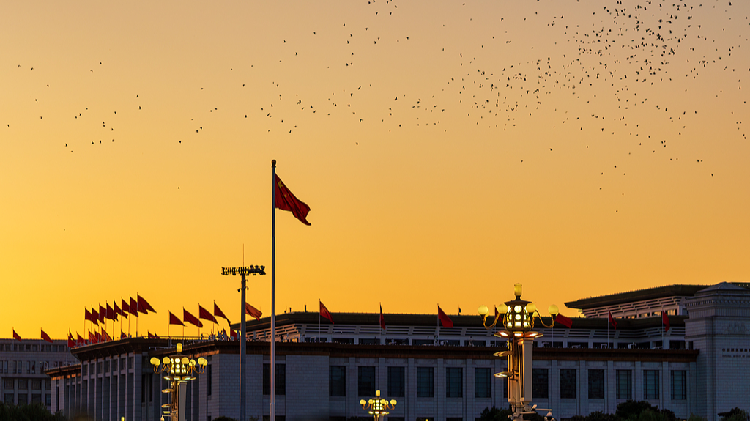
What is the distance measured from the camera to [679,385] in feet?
414

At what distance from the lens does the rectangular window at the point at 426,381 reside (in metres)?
122

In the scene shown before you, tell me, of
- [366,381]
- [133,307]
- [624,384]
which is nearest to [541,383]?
[624,384]

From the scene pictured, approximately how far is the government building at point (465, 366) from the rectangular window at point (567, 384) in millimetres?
106

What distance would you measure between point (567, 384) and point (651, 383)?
9588 millimetres

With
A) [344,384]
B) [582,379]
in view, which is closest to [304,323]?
[344,384]

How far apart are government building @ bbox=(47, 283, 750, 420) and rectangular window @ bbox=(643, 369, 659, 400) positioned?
11 centimetres

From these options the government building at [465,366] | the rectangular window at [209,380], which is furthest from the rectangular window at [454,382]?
the rectangular window at [209,380]

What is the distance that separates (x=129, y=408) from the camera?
138875 millimetres

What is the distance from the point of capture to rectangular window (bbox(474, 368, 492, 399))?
4825 inches

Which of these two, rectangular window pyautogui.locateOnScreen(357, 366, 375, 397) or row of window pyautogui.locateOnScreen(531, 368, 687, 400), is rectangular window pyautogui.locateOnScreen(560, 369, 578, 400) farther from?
rectangular window pyautogui.locateOnScreen(357, 366, 375, 397)

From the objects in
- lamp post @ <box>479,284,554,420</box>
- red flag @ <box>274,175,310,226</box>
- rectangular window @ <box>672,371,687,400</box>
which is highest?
red flag @ <box>274,175,310,226</box>

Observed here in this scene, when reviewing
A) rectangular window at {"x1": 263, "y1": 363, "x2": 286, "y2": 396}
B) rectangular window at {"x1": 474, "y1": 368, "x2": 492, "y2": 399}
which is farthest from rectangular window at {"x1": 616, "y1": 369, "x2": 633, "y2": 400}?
rectangular window at {"x1": 263, "y1": 363, "x2": 286, "y2": 396}

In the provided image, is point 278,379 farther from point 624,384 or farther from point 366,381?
point 624,384

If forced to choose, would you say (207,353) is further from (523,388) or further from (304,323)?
(523,388)
